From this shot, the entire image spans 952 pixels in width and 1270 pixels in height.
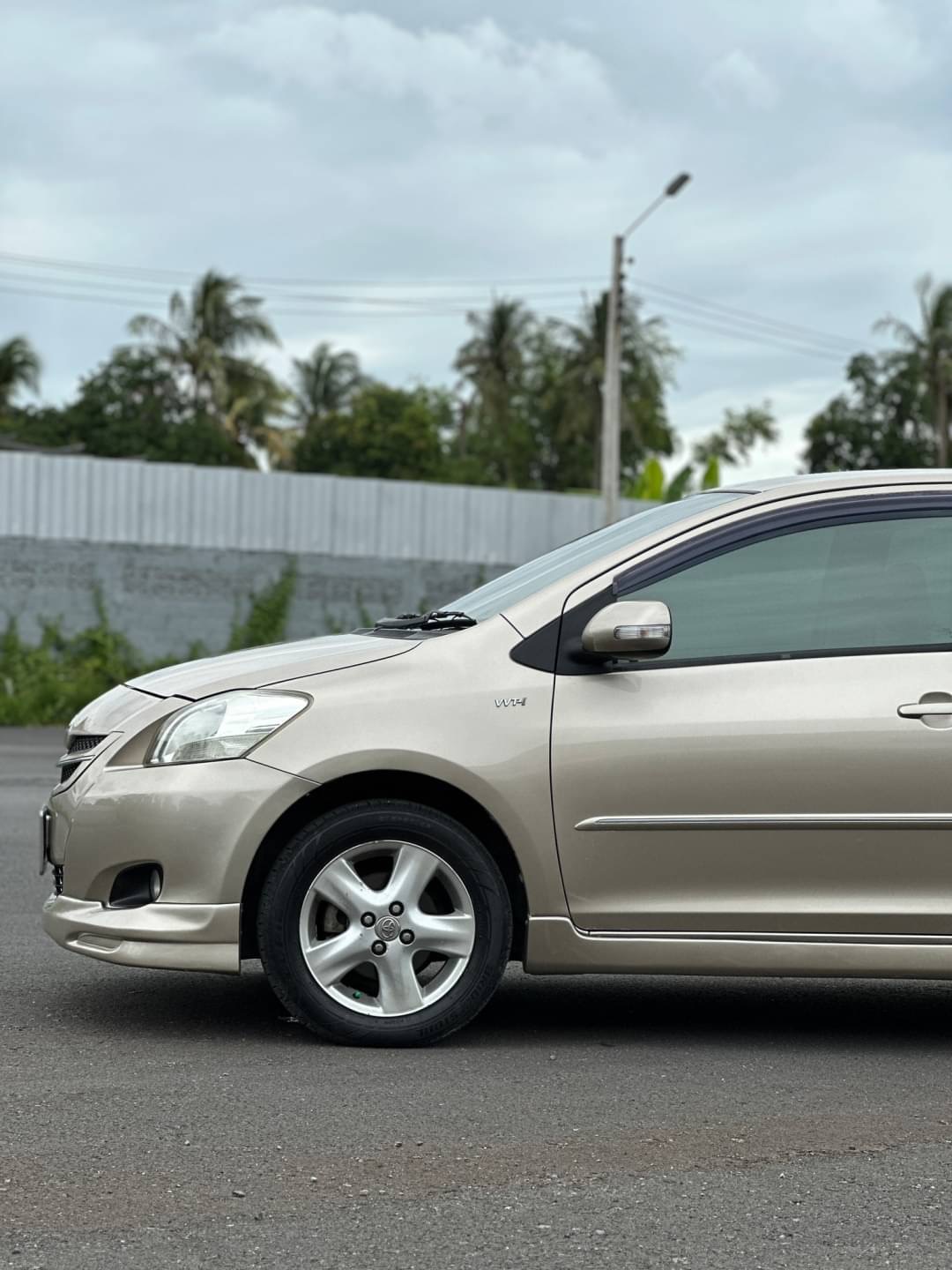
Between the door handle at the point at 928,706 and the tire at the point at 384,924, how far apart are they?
50.1 inches

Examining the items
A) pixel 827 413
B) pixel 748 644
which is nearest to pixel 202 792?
pixel 748 644

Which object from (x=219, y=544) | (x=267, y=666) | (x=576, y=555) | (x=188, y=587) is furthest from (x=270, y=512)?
(x=267, y=666)

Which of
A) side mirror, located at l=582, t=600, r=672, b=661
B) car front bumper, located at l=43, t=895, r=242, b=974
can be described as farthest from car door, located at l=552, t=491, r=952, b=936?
car front bumper, located at l=43, t=895, r=242, b=974

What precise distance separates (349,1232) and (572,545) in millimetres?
3016

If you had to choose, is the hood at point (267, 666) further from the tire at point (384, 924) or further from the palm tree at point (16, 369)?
the palm tree at point (16, 369)

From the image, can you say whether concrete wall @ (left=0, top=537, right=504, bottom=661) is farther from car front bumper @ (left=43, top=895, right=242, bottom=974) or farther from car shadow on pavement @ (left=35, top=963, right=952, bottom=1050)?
car front bumper @ (left=43, top=895, right=242, bottom=974)

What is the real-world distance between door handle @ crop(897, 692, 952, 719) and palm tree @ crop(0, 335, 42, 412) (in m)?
61.3

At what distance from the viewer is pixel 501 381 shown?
73.8 metres

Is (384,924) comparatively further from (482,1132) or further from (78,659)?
(78,659)

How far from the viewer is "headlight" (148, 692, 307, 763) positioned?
5109mm

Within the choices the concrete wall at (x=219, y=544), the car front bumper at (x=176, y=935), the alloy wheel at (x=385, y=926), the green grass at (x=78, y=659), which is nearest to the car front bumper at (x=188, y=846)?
the car front bumper at (x=176, y=935)

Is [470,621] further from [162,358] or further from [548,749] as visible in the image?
[162,358]

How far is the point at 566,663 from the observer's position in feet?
17.0

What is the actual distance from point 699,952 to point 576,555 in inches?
53.0
